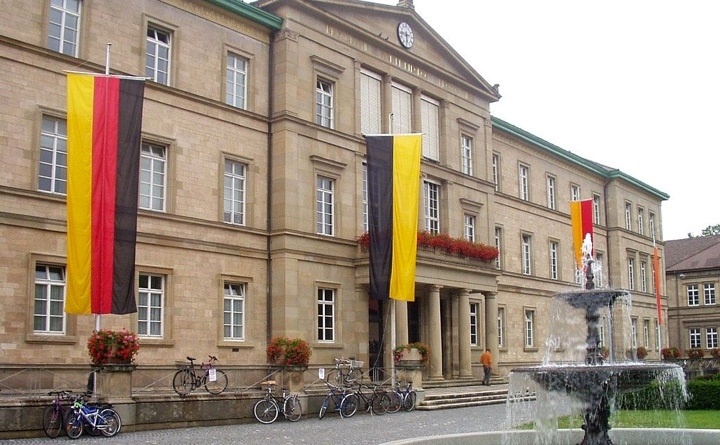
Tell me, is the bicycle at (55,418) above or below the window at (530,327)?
below

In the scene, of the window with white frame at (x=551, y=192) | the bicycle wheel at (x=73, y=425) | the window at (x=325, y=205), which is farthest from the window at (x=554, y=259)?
the bicycle wheel at (x=73, y=425)

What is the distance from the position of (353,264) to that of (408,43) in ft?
33.2

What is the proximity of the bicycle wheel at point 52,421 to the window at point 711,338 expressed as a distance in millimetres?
61231

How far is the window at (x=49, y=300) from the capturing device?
23.0 meters

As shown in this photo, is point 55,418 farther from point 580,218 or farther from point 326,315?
point 580,218

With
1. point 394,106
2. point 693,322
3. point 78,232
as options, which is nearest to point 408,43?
point 394,106

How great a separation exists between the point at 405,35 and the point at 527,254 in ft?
54.2


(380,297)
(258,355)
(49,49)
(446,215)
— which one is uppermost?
(49,49)

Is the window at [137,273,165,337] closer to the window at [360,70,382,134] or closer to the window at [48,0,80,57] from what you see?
the window at [48,0,80,57]

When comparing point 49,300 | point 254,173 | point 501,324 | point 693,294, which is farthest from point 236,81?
point 693,294

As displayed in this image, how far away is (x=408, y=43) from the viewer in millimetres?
36219

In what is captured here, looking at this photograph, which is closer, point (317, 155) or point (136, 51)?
point (136, 51)

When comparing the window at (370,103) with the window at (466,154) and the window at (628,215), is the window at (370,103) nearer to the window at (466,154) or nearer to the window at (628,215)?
the window at (466,154)

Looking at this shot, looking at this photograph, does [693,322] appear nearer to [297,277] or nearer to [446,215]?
[446,215]
